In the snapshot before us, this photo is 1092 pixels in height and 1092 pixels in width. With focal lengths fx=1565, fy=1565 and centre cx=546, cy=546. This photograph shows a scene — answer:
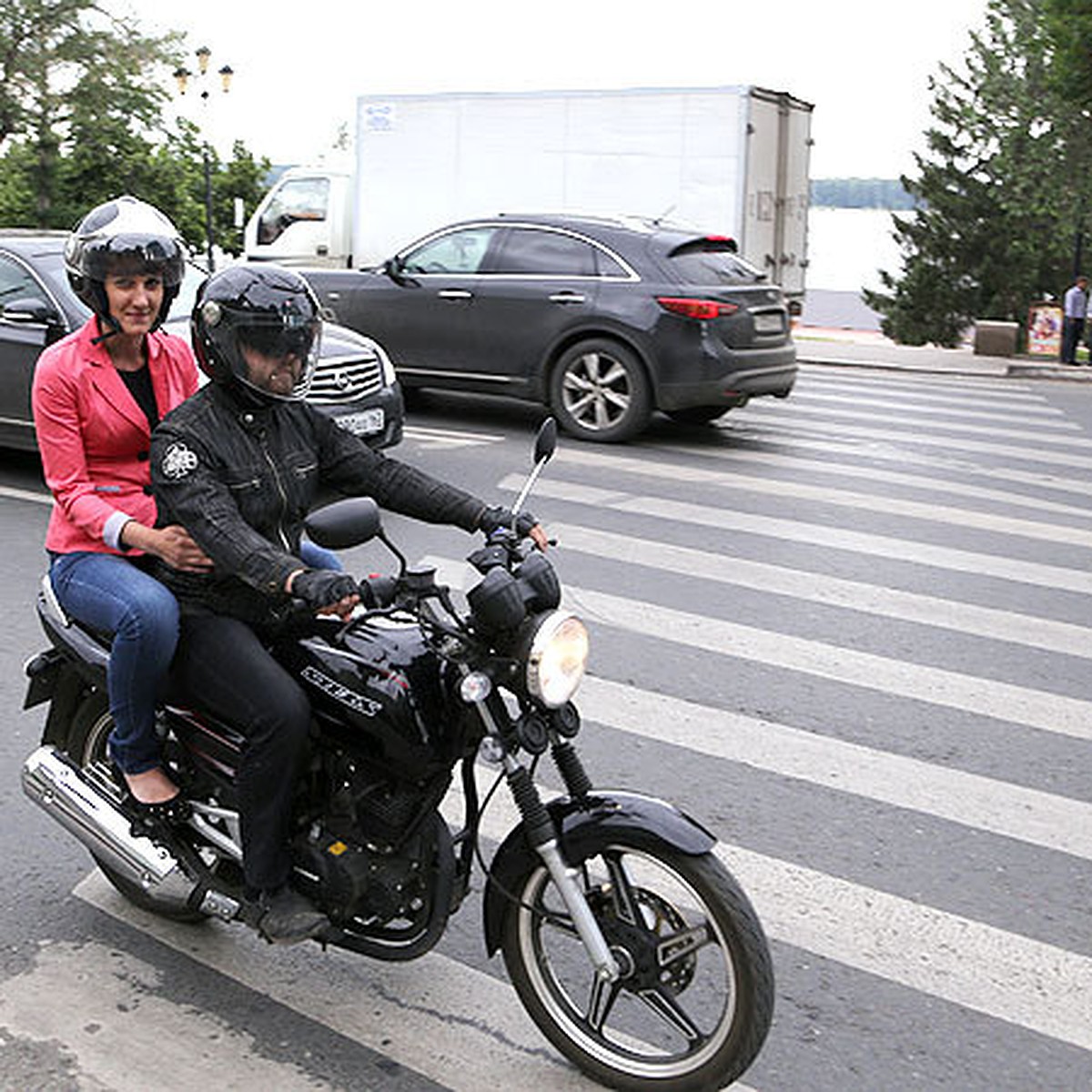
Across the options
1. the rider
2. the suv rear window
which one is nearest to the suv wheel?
the suv rear window

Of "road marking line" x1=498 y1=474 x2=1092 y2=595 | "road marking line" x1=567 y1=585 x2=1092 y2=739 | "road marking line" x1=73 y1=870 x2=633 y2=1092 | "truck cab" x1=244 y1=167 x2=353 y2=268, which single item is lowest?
"road marking line" x1=73 y1=870 x2=633 y2=1092

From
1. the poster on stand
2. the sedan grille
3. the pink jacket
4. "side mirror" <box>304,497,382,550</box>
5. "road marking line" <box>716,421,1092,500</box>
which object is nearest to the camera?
"side mirror" <box>304,497,382,550</box>

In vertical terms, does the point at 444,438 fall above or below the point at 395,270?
below

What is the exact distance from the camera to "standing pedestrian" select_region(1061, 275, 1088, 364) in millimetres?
24734

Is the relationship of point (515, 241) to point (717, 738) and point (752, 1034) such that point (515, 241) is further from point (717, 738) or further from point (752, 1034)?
point (752, 1034)

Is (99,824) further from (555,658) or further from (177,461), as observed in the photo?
(555,658)

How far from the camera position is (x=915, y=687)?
6.59 m

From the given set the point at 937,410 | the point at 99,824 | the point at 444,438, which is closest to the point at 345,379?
the point at 444,438

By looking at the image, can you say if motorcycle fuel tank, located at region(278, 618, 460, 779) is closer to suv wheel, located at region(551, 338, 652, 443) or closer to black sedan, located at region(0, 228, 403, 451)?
black sedan, located at region(0, 228, 403, 451)

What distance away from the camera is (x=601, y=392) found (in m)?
12.7

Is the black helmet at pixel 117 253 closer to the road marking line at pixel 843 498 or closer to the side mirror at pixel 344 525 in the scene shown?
the side mirror at pixel 344 525

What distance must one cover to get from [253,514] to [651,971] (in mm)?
1364

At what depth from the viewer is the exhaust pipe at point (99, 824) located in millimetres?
3941

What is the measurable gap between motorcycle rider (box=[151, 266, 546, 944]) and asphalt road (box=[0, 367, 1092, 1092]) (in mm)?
459
